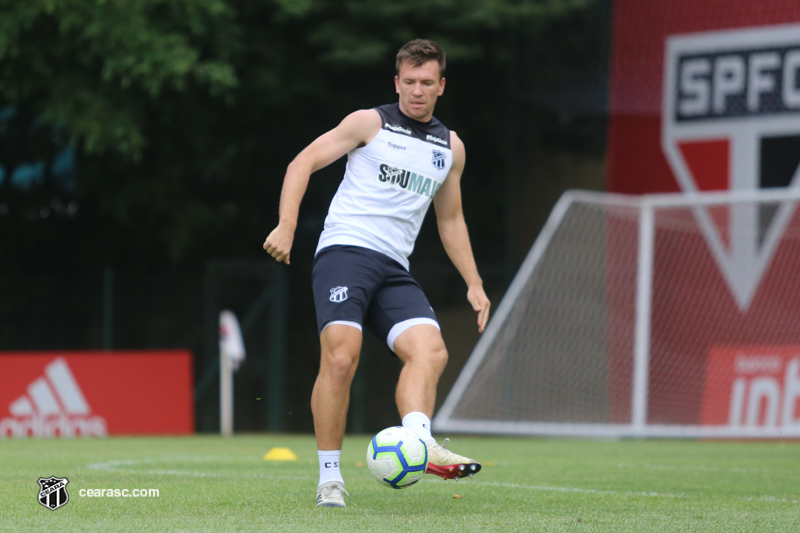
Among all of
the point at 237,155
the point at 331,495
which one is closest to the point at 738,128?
the point at 237,155

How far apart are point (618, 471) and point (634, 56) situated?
8.62 m

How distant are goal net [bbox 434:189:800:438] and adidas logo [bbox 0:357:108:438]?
15.0 feet

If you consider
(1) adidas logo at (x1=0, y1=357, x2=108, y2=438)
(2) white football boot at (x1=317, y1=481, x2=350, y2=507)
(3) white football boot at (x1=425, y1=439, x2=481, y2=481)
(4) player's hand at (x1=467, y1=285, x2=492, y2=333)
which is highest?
(4) player's hand at (x1=467, y1=285, x2=492, y2=333)

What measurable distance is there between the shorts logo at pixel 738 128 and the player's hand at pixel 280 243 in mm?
10392

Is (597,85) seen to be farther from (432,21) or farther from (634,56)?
(432,21)

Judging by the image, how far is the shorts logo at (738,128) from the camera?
14.3 meters

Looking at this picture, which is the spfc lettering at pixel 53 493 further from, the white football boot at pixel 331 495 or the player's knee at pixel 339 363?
the player's knee at pixel 339 363

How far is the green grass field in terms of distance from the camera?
4.59m

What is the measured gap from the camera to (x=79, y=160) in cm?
1744

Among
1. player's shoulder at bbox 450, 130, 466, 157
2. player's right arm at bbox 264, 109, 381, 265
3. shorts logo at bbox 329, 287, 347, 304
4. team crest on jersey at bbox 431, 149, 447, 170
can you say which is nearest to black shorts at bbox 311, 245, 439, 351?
shorts logo at bbox 329, 287, 347, 304

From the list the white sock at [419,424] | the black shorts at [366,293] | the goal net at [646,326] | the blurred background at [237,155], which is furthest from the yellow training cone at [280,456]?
the blurred background at [237,155]

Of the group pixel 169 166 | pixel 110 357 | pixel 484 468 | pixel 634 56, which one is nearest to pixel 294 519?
pixel 484 468

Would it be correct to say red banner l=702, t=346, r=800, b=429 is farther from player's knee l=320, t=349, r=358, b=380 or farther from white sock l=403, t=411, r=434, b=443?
player's knee l=320, t=349, r=358, b=380

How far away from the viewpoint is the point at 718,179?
15094 millimetres
